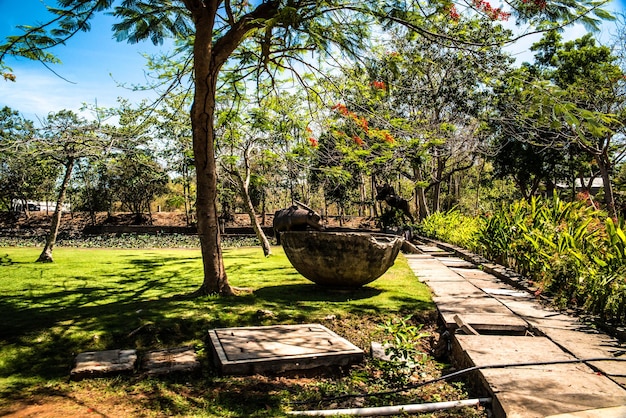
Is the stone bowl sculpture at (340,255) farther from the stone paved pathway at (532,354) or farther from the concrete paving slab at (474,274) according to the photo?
the concrete paving slab at (474,274)

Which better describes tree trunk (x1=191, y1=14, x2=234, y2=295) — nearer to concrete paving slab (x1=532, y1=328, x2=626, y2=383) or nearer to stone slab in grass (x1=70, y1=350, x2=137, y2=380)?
stone slab in grass (x1=70, y1=350, x2=137, y2=380)

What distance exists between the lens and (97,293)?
6.51m

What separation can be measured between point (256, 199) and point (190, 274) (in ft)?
61.8

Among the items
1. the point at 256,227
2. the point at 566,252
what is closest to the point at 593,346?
the point at 566,252

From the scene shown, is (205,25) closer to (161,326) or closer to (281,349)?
(161,326)

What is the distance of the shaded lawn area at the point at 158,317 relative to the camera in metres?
3.03

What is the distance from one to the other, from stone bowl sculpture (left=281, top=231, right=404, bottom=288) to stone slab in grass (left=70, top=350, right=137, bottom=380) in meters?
2.59

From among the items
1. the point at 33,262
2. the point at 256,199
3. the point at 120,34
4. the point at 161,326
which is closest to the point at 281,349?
the point at 161,326

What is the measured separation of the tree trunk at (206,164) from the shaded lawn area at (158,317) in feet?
1.27

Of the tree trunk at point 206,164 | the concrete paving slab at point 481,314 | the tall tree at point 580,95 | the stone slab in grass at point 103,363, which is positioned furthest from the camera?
the tall tree at point 580,95

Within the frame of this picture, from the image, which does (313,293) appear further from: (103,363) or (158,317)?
(103,363)

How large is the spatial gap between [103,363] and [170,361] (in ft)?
1.59

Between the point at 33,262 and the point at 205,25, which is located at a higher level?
the point at 205,25

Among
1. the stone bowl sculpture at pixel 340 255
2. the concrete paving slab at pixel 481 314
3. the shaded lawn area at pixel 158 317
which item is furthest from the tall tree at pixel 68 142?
the concrete paving slab at pixel 481 314
